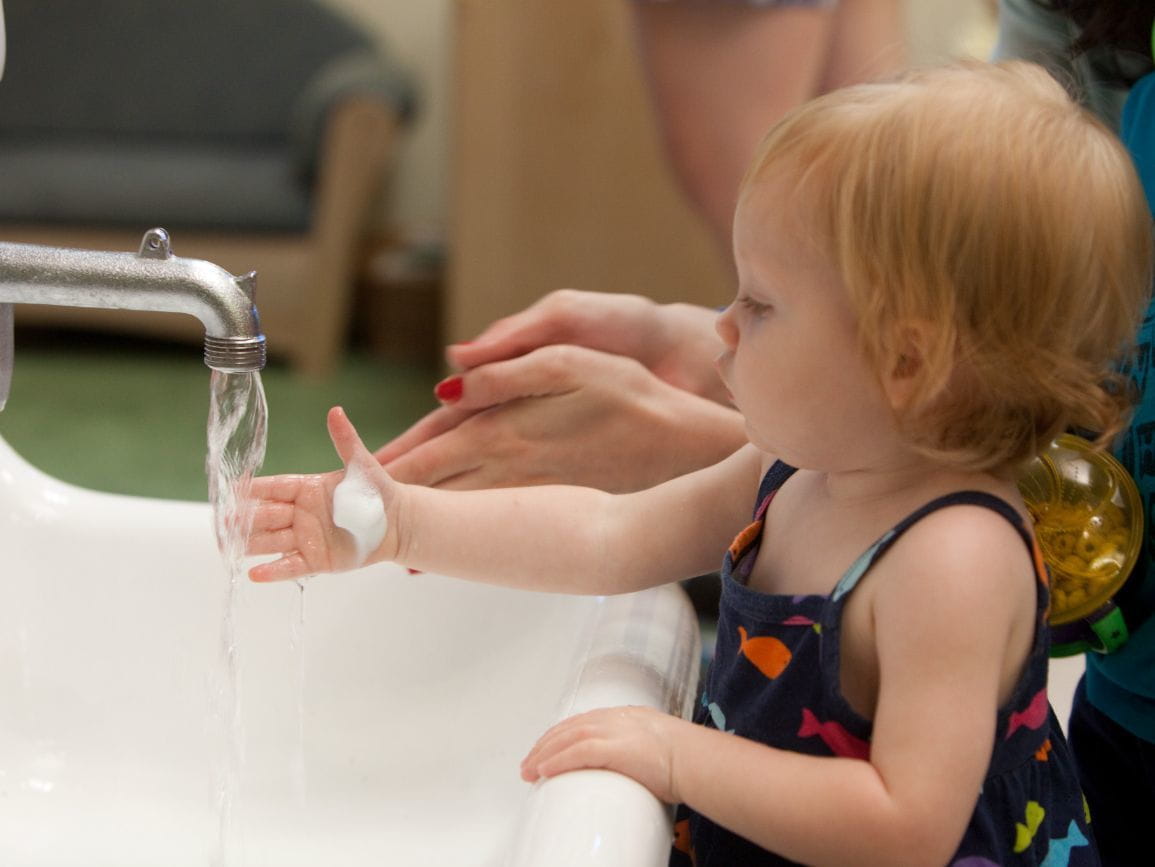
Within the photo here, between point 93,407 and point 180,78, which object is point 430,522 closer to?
point 93,407

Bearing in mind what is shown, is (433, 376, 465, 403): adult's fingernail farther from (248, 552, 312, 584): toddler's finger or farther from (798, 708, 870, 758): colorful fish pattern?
(798, 708, 870, 758): colorful fish pattern

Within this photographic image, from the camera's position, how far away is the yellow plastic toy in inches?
26.0

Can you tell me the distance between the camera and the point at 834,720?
547 millimetres

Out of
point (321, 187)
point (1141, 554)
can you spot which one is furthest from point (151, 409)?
Result: point (1141, 554)

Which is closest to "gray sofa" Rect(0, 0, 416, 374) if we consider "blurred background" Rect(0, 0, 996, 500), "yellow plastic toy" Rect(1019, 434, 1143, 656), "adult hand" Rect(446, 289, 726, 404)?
"blurred background" Rect(0, 0, 996, 500)

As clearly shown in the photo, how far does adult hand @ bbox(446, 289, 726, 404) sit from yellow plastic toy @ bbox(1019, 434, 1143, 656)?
28 centimetres

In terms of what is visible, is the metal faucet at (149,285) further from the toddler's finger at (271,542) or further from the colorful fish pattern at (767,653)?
the colorful fish pattern at (767,653)

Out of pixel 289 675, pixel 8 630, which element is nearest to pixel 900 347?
pixel 289 675

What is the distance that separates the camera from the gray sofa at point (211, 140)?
9.92ft

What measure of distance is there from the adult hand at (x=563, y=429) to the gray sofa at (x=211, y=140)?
2.19 m

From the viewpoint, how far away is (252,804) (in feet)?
2.50

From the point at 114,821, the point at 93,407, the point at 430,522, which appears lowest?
the point at 93,407

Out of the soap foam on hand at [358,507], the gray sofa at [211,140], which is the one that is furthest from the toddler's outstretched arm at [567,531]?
the gray sofa at [211,140]

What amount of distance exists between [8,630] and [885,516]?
20.0 inches
